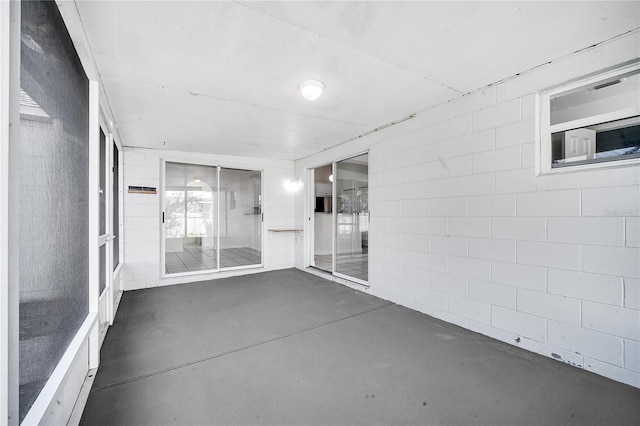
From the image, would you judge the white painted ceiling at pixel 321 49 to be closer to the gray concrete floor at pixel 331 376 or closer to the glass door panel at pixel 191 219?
the glass door panel at pixel 191 219

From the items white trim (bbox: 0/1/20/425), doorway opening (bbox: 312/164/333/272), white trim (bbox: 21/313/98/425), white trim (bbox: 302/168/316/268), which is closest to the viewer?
white trim (bbox: 0/1/20/425)

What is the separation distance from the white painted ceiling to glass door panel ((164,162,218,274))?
6.76 feet

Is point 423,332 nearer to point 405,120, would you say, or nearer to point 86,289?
point 405,120

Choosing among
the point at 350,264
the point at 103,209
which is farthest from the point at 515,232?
the point at 103,209

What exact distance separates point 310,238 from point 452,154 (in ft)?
11.4

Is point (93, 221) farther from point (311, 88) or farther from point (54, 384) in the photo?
point (311, 88)

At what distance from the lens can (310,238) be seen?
19.3 feet

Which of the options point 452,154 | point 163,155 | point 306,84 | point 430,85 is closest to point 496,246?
point 452,154

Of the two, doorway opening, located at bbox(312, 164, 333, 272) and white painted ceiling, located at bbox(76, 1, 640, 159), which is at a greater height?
white painted ceiling, located at bbox(76, 1, 640, 159)

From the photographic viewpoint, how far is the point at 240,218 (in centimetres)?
608

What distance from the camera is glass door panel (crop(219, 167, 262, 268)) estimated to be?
5.70 meters

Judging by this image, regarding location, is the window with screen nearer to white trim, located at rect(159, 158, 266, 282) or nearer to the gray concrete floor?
the gray concrete floor

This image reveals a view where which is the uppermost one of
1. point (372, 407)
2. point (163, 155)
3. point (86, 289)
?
point (163, 155)

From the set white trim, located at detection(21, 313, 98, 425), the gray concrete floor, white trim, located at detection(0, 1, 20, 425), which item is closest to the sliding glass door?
the gray concrete floor
